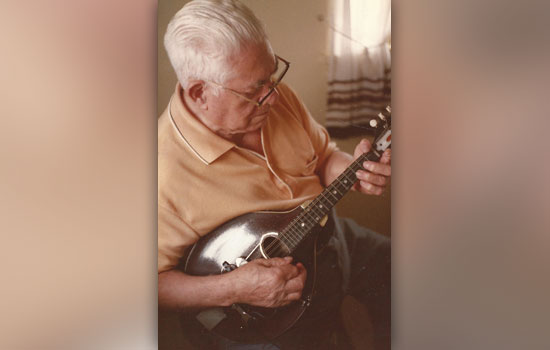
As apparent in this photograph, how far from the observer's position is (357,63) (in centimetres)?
155

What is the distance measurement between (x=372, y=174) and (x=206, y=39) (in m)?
0.75

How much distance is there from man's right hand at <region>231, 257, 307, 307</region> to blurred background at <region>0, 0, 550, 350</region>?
0.33m

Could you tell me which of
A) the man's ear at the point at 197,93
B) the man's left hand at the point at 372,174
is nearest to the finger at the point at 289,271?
the man's left hand at the point at 372,174

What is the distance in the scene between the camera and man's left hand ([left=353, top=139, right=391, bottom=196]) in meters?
1.54

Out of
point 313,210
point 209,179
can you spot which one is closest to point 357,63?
point 313,210

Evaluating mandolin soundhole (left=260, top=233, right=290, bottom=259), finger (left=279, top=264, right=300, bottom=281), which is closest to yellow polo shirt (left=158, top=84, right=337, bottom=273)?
mandolin soundhole (left=260, top=233, right=290, bottom=259)

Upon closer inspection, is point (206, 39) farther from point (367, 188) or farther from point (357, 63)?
point (367, 188)

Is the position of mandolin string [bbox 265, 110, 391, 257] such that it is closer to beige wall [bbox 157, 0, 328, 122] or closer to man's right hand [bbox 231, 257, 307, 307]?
man's right hand [bbox 231, 257, 307, 307]

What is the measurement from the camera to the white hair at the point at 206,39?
57.9 inches

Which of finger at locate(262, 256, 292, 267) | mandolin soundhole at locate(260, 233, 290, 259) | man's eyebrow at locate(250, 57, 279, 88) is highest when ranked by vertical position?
man's eyebrow at locate(250, 57, 279, 88)
